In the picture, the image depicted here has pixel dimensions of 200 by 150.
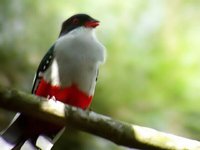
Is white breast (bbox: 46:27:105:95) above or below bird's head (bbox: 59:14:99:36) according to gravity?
below

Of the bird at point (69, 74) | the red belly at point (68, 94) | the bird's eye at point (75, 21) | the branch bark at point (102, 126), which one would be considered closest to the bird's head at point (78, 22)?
the bird's eye at point (75, 21)

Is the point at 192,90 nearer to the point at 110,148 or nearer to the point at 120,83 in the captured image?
the point at 120,83

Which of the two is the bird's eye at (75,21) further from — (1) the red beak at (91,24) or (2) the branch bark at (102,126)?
(2) the branch bark at (102,126)

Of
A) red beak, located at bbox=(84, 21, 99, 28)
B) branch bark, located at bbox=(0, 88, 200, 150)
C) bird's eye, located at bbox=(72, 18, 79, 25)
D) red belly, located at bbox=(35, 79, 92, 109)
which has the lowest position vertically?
red belly, located at bbox=(35, 79, 92, 109)

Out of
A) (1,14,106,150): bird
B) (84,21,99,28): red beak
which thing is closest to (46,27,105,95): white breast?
(1,14,106,150): bird

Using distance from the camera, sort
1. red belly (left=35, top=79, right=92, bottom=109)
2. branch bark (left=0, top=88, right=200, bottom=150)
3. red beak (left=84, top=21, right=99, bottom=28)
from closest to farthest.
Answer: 1. branch bark (left=0, top=88, right=200, bottom=150)
2. red belly (left=35, top=79, right=92, bottom=109)
3. red beak (left=84, top=21, right=99, bottom=28)

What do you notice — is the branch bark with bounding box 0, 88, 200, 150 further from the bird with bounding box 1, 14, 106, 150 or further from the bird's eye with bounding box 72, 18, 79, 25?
the bird's eye with bounding box 72, 18, 79, 25

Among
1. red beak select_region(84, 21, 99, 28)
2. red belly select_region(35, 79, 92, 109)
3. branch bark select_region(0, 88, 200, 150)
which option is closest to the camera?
branch bark select_region(0, 88, 200, 150)
